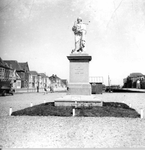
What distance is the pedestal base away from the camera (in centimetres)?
972

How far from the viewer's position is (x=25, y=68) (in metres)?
52.7

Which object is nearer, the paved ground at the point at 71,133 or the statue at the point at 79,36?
the paved ground at the point at 71,133

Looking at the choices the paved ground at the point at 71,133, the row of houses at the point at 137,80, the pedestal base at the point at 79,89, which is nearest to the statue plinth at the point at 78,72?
the pedestal base at the point at 79,89

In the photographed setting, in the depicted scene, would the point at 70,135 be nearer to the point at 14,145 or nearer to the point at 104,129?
the point at 104,129

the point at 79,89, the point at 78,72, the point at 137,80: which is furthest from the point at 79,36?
the point at 137,80

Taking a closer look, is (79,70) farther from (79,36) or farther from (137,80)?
(137,80)

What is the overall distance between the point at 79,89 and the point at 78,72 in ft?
3.43

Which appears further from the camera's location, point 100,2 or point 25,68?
point 25,68

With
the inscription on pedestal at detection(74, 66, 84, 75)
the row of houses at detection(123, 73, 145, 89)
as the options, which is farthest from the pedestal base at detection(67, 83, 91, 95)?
the row of houses at detection(123, 73, 145, 89)

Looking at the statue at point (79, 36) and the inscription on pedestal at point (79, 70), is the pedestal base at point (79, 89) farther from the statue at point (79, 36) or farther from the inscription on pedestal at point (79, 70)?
the statue at point (79, 36)

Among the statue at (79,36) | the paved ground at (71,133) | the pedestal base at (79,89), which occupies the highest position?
the statue at (79,36)

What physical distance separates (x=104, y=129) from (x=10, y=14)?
6133 mm

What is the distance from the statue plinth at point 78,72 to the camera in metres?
9.80

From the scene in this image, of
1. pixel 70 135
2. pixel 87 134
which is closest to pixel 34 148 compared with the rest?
pixel 70 135
